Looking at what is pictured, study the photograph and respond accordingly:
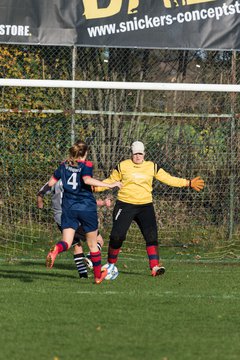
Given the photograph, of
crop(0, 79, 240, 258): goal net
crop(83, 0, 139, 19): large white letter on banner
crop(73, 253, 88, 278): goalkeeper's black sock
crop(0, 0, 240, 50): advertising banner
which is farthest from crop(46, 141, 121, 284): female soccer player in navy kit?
crop(83, 0, 139, 19): large white letter on banner

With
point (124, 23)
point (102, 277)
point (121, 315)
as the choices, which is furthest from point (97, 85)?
point (121, 315)

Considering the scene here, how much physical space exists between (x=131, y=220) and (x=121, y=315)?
3.57m

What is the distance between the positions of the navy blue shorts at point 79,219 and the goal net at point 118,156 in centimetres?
397

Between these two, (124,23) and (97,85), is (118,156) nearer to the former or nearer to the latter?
(97,85)

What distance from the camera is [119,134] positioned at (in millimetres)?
16328

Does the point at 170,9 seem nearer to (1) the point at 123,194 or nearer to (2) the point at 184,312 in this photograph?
(1) the point at 123,194

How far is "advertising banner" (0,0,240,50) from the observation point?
53.8 feet

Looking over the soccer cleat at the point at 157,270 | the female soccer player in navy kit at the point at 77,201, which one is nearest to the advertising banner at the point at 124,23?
the soccer cleat at the point at 157,270

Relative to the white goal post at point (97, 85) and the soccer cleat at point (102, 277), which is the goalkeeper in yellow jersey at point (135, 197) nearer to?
the soccer cleat at point (102, 277)

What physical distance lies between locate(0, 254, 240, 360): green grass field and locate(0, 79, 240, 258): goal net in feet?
6.92

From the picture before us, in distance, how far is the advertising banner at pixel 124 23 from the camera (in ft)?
53.8

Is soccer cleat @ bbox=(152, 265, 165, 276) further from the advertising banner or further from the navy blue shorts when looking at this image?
the advertising banner

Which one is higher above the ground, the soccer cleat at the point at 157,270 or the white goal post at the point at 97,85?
the white goal post at the point at 97,85

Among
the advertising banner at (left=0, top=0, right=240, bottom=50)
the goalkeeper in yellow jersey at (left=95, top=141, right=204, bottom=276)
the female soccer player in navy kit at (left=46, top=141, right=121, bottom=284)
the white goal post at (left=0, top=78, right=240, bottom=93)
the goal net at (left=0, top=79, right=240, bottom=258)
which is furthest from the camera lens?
the advertising banner at (left=0, top=0, right=240, bottom=50)
